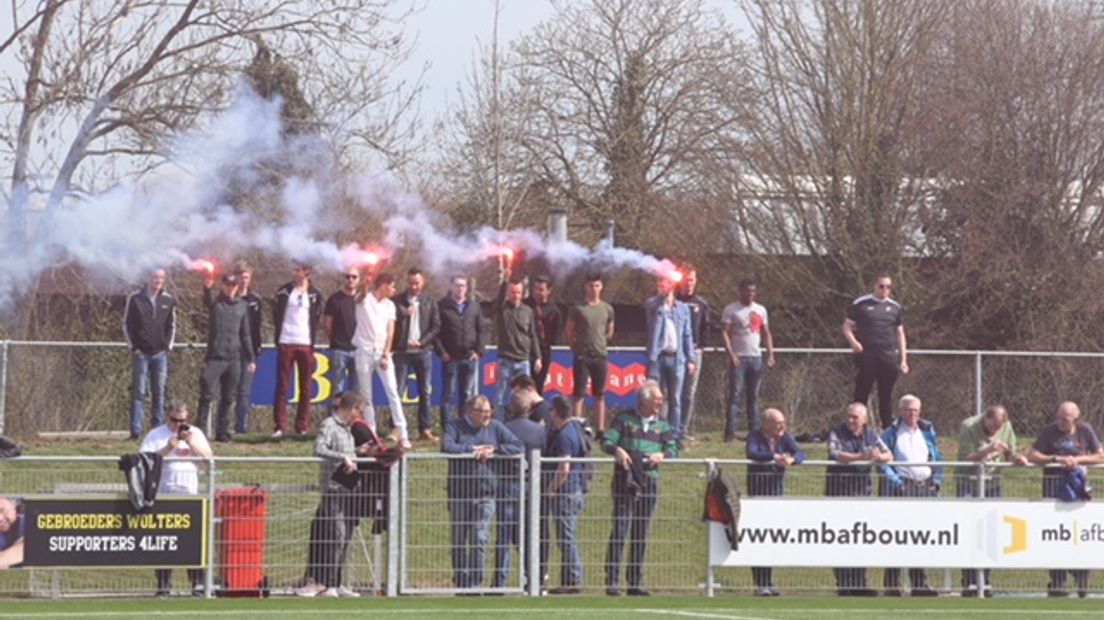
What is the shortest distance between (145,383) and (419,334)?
9.72ft

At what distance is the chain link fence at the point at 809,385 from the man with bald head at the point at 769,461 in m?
6.47

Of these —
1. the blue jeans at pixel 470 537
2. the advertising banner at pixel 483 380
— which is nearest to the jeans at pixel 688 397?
the advertising banner at pixel 483 380

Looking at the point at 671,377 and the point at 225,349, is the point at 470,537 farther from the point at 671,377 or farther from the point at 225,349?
the point at 671,377

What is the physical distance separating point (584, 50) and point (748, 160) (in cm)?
891

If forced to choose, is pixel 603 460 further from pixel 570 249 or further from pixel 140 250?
pixel 570 249

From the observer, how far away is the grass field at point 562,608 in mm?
17891

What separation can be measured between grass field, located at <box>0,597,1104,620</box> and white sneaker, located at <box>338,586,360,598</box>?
0.29 meters

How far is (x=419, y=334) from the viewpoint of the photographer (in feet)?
83.2

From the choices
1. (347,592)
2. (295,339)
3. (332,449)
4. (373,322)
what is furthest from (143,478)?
(295,339)

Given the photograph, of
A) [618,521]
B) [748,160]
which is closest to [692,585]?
[618,521]

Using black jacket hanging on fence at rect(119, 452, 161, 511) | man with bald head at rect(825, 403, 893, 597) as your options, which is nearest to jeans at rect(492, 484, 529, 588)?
man with bald head at rect(825, 403, 893, 597)

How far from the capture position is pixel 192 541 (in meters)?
19.4

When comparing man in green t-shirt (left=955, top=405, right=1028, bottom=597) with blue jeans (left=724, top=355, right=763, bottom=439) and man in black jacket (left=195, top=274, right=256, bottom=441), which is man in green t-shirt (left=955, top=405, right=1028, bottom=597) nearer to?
blue jeans (left=724, top=355, right=763, bottom=439)

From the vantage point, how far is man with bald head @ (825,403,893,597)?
20.4 metres
